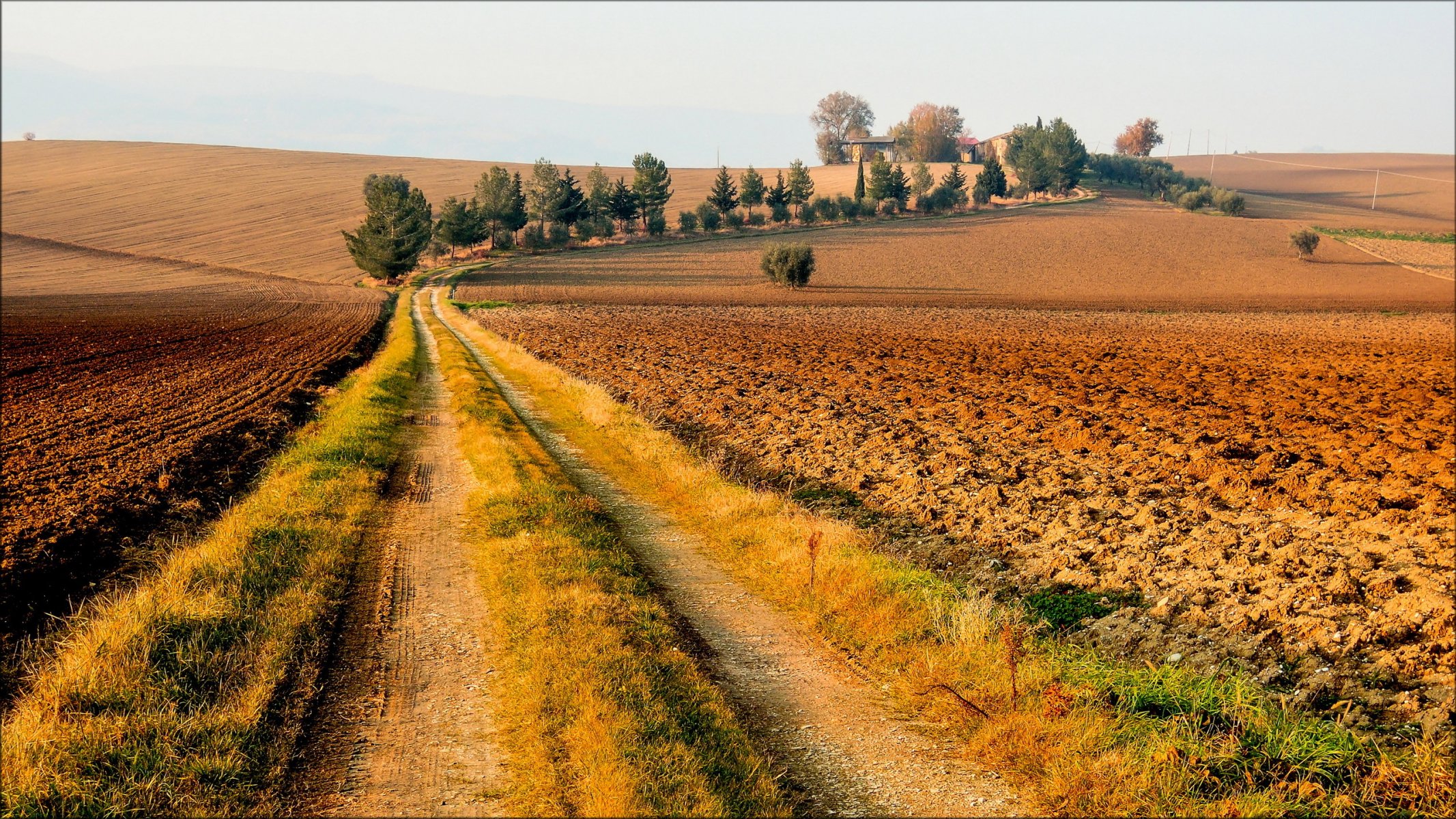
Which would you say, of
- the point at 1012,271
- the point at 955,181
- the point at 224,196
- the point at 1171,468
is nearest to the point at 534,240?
the point at 224,196

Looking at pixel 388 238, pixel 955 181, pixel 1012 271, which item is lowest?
pixel 1012 271

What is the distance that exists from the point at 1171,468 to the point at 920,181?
115 m

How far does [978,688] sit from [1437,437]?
46.9 ft

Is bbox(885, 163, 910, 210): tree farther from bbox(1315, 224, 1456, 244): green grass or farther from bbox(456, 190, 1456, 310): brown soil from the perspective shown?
bbox(1315, 224, 1456, 244): green grass

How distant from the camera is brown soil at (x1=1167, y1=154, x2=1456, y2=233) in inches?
4786

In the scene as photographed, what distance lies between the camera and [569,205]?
3826 inches

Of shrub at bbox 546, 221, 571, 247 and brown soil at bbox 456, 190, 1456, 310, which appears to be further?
shrub at bbox 546, 221, 571, 247

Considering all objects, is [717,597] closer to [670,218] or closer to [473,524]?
[473,524]

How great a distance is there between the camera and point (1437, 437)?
16.0 m

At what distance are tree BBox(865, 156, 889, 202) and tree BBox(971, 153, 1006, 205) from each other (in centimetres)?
1679

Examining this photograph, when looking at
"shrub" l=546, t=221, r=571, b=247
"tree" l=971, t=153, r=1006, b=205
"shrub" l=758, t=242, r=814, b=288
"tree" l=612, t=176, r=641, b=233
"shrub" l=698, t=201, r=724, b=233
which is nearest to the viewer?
"shrub" l=758, t=242, r=814, b=288

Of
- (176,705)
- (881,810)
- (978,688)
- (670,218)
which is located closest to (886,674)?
(978,688)

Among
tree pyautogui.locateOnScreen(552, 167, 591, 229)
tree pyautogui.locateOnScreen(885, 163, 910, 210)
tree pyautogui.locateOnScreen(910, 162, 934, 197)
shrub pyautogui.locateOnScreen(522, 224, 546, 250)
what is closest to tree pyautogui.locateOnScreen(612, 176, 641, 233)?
tree pyautogui.locateOnScreen(552, 167, 591, 229)

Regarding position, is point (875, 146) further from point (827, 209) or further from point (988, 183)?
point (827, 209)
